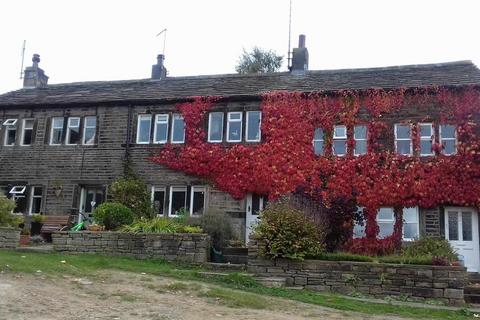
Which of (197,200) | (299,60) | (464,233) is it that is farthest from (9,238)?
(464,233)

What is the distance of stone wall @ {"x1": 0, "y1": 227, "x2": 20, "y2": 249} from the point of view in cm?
1741

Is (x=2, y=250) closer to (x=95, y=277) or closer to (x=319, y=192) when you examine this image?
→ (x=95, y=277)

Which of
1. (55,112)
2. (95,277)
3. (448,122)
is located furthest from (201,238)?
(55,112)

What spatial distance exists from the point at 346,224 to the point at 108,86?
15060 mm

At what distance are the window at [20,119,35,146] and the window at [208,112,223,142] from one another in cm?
894

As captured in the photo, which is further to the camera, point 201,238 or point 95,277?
point 201,238

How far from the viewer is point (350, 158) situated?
21312 mm

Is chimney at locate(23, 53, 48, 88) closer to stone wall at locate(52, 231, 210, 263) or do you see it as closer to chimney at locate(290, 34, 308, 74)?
chimney at locate(290, 34, 308, 74)

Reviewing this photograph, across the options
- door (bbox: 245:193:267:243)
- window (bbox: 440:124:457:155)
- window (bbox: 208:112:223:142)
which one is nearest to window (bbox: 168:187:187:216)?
window (bbox: 208:112:223:142)

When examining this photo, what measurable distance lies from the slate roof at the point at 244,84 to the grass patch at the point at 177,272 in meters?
9.65

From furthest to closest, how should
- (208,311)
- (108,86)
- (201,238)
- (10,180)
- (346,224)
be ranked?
(108,86), (10,180), (346,224), (201,238), (208,311)

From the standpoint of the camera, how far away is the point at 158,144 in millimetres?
23750

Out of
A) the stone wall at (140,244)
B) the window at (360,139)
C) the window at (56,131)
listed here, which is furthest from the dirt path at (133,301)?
the window at (56,131)

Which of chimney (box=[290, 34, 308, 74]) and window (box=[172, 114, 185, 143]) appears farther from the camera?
chimney (box=[290, 34, 308, 74])
